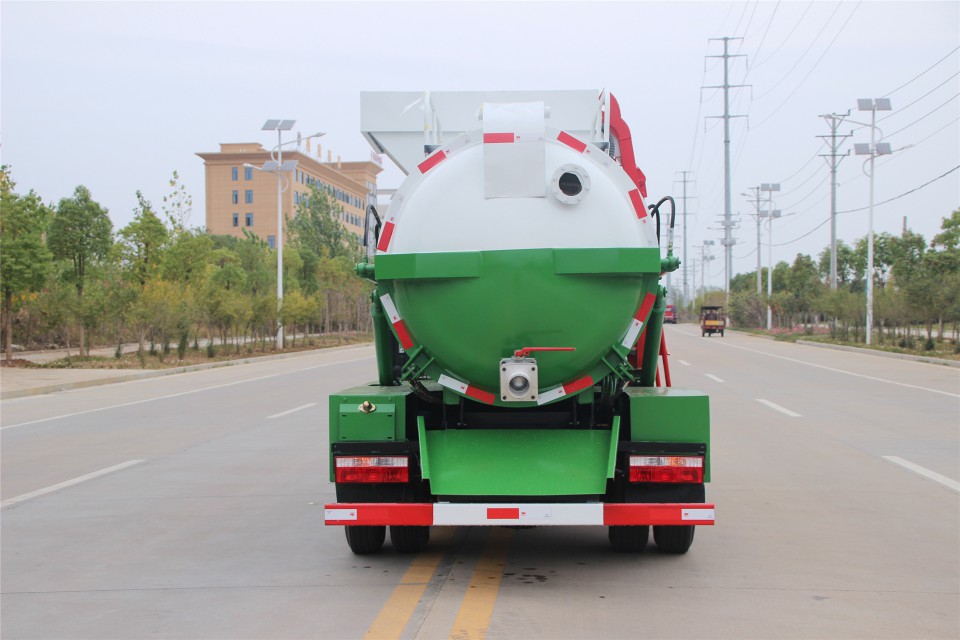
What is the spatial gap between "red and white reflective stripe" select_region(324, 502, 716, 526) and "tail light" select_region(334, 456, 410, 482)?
19 centimetres

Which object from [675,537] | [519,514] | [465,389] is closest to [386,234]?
[465,389]

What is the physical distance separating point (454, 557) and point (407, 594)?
102 centimetres

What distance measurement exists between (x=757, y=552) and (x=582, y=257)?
272 centimetres

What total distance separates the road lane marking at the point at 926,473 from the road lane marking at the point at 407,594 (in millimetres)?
5326

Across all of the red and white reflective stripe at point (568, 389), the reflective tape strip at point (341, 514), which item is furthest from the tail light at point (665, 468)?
the reflective tape strip at point (341, 514)

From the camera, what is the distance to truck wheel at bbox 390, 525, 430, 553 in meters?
6.75

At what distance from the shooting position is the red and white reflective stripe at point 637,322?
6012 mm

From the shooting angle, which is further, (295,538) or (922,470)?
(922,470)

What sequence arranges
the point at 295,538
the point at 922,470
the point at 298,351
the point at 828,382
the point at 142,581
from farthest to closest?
the point at 298,351 → the point at 828,382 → the point at 922,470 → the point at 295,538 → the point at 142,581

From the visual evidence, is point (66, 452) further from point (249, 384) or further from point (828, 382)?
point (828, 382)

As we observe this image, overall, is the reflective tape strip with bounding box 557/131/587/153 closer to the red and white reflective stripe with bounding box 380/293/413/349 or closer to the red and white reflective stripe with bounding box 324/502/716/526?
the red and white reflective stripe with bounding box 380/293/413/349

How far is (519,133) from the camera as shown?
589cm

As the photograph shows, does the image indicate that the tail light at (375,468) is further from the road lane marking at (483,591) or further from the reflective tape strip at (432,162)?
the reflective tape strip at (432,162)

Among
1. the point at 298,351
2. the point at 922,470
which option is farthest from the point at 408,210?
the point at 298,351
